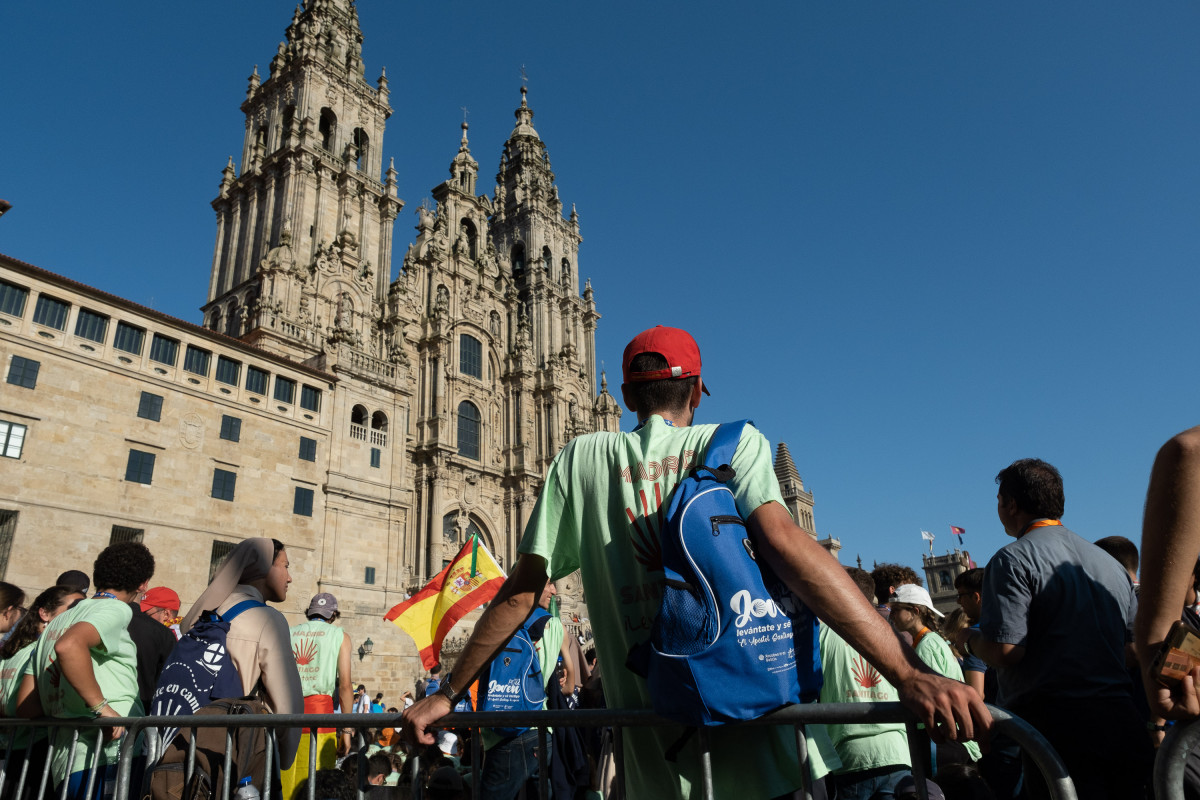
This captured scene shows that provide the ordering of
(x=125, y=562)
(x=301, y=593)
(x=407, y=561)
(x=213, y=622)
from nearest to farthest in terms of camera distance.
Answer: (x=213, y=622), (x=125, y=562), (x=301, y=593), (x=407, y=561)

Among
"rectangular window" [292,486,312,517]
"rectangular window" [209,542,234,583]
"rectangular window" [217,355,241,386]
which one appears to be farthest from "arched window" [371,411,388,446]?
"rectangular window" [209,542,234,583]

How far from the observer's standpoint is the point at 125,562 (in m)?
5.08

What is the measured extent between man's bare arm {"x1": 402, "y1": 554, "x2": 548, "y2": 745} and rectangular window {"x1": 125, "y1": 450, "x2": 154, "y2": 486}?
2317cm

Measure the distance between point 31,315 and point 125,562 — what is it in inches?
814

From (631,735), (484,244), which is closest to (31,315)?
(631,735)

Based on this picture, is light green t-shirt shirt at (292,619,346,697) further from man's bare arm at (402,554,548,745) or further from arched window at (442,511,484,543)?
arched window at (442,511,484,543)

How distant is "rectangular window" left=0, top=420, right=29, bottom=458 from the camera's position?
1970cm

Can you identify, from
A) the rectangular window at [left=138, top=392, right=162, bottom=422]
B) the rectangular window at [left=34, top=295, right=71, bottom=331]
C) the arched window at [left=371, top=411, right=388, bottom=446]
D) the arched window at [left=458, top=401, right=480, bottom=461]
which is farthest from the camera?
the arched window at [left=458, top=401, right=480, bottom=461]

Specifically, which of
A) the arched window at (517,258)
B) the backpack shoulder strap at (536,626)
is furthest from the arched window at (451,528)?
the backpack shoulder strap at (536,626)

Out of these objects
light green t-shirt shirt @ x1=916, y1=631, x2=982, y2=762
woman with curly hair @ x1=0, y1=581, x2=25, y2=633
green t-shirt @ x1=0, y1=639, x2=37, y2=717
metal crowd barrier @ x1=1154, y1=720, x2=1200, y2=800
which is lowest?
metal crowd barrier @ x1=1154, y1=720, x2=1200, y2=800

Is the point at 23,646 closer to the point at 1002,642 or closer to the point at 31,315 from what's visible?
the point at 1002,642

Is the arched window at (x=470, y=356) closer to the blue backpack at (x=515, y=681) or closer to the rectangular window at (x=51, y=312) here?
the rectangular window at (x=51, y=312)

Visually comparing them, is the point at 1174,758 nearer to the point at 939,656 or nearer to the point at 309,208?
the point at 939,656

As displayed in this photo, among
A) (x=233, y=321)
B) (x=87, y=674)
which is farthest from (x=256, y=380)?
(x=87, y=674)
